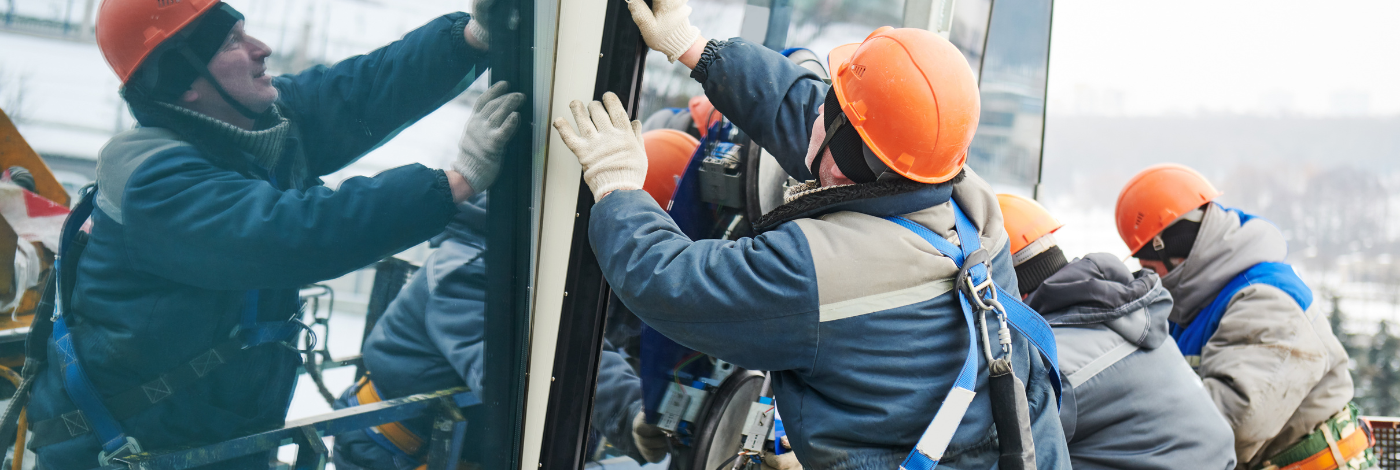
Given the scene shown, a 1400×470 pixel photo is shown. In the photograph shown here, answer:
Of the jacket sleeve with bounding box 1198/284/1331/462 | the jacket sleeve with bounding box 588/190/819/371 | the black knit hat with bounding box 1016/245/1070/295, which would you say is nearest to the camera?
the jacket sleeve with bounding box 588/190/819/371

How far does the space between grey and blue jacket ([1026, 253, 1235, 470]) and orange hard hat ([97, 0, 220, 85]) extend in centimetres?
194

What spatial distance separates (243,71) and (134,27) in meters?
0.15

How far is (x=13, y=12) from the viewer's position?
3.14 ft

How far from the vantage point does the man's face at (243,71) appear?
1141mm

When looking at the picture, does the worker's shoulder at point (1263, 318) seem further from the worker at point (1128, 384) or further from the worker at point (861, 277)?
the worker at point (861, 277)

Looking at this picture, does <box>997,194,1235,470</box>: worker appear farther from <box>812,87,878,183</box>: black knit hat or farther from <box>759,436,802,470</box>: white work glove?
<box>812,87,878,183</box>: black knit hat

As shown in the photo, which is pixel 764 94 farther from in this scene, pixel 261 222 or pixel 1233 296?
pixel 1233 296

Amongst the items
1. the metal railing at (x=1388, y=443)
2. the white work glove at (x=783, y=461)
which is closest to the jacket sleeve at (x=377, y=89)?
the white work glove at (x=783, y=461)

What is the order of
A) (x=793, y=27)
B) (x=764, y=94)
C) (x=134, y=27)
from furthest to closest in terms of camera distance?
(x=793, y=27) < (x=764, y=94) < (x=134, y=27)

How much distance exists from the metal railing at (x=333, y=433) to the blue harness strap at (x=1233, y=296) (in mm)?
2696

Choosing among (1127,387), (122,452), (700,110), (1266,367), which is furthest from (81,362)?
(1266,367)

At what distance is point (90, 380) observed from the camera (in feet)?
3.69

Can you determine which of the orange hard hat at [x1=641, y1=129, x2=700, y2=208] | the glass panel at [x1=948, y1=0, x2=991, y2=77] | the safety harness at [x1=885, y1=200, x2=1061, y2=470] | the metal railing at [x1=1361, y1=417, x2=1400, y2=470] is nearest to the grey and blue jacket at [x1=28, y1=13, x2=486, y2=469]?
the orange hard hat at [x1=641, y1=129, x2=700, y2=208]

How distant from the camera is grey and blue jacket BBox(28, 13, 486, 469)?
1.11 metres
